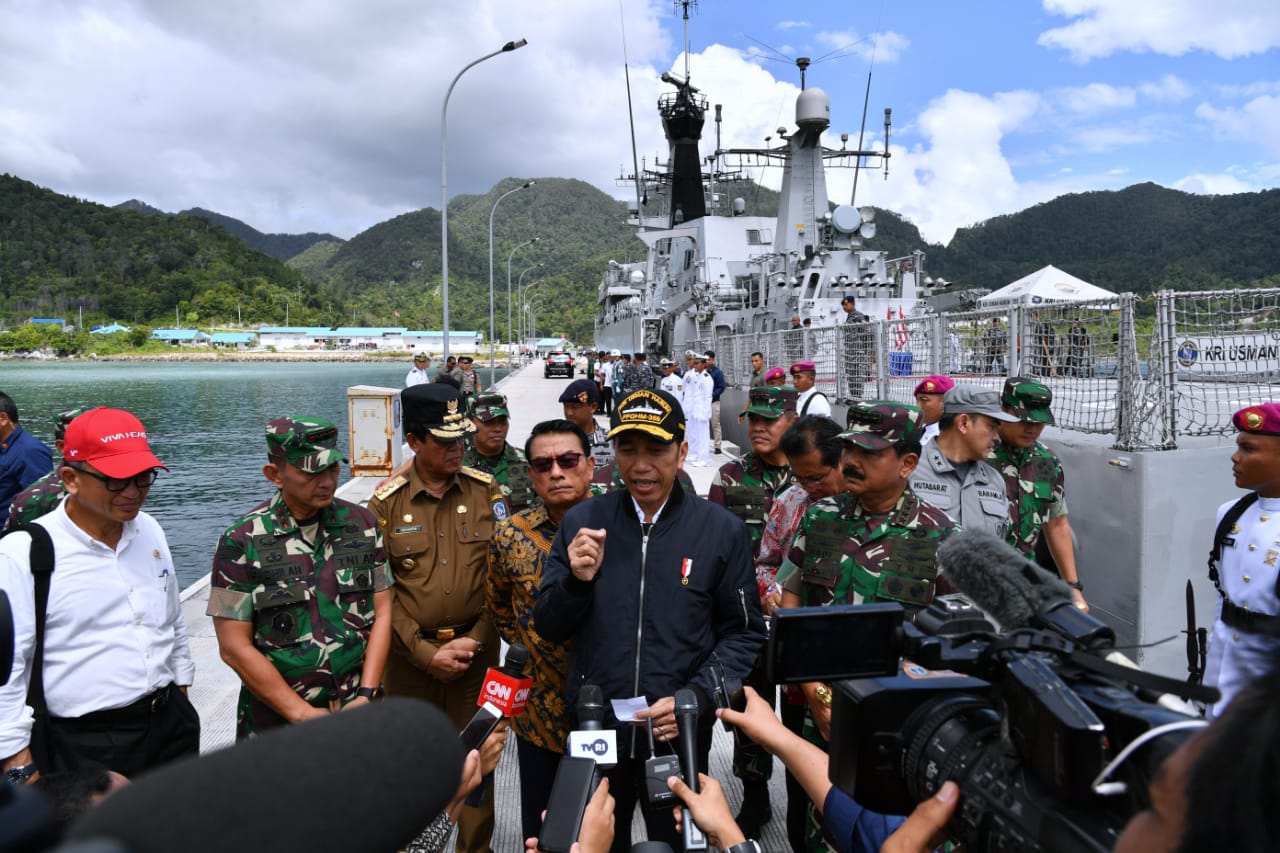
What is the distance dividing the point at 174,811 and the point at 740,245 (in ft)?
85.8

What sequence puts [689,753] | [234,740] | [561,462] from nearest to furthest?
1. [689,753]
2. [561,462]
3. [234,740]

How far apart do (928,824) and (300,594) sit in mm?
2066

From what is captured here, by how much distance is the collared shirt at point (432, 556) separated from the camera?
3.24 m

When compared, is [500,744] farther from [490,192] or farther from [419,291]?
[490,192]

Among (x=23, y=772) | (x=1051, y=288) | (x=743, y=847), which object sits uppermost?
(x=1051, y=288)

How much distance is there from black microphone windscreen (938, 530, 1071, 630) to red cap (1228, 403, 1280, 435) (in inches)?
93.8

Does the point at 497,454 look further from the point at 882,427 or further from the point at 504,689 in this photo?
the point at 504,689

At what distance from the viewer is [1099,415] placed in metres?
5.23

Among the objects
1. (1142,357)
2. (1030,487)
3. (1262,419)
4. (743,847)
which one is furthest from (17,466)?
(1142,357)

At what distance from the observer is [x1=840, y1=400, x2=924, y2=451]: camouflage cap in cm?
260

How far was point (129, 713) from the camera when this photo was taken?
2516 millimetres

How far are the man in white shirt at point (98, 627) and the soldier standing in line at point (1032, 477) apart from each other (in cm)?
364

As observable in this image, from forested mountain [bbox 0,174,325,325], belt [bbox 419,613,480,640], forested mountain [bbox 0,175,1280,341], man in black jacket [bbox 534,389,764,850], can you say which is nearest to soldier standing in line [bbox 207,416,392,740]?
belt [bbox 419,613,480,640]

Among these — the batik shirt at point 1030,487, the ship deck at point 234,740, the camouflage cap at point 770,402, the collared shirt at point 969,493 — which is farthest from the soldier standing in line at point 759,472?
the batik shirt at point 1030,487
